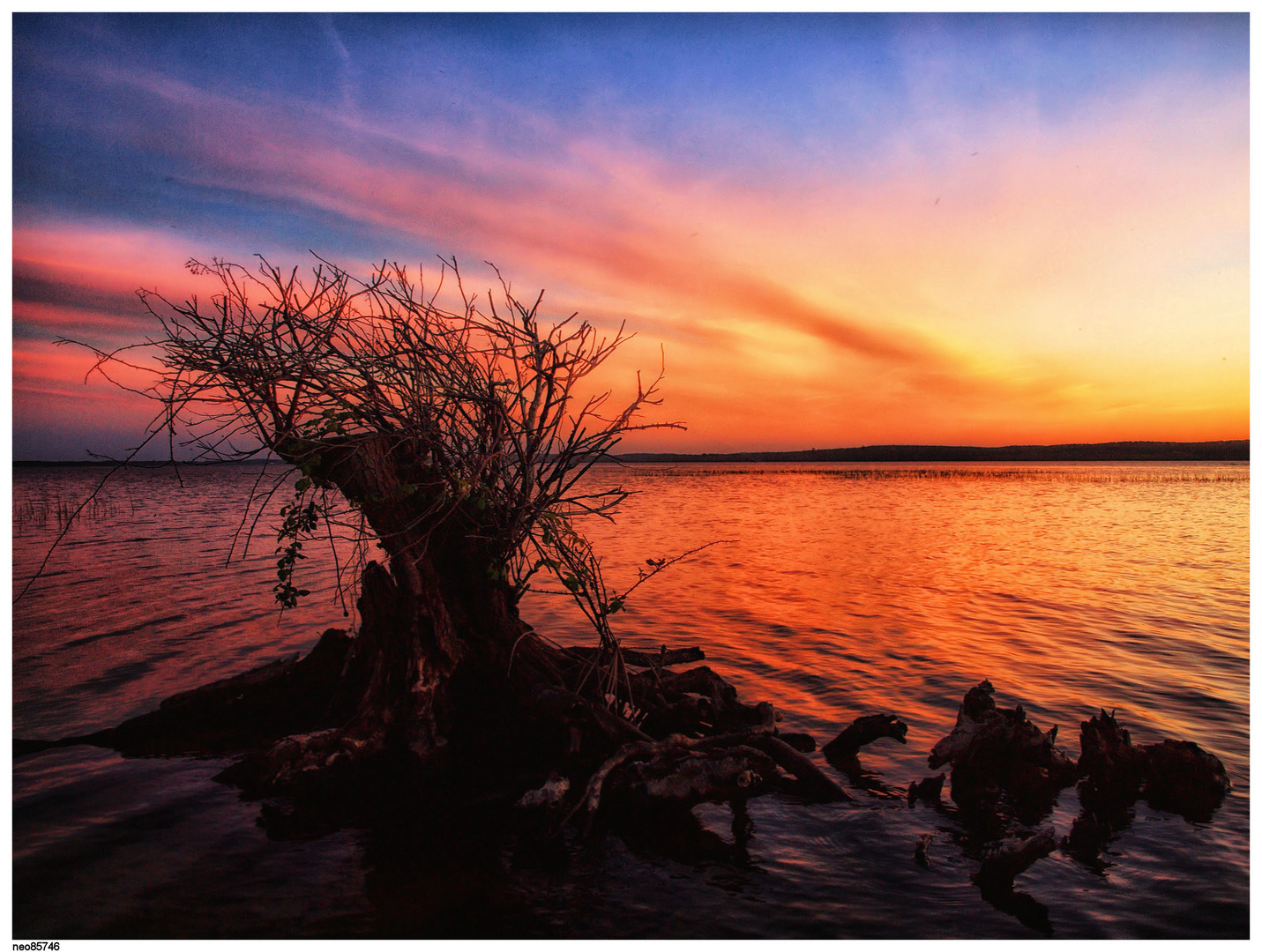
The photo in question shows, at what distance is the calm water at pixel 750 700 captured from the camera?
15.4 feet

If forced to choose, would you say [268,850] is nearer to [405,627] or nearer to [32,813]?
[405,627]

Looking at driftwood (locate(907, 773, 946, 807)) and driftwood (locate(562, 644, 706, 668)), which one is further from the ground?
driftwood (locate(562, 644, 706, 668))

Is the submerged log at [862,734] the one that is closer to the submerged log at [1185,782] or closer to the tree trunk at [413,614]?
the submerged log at [1185,782]

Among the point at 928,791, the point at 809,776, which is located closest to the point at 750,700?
Answer: the point at 809,776

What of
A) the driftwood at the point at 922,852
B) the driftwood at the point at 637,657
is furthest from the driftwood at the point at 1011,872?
the driftwood at the point at 637,657

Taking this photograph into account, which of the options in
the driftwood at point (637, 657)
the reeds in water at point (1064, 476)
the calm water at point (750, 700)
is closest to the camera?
the calm water at point (750, 700)

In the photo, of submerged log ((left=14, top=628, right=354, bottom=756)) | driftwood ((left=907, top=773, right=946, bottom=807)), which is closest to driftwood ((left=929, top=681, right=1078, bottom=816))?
driftwood ((left=907, top=773, right=946, bottom=807))

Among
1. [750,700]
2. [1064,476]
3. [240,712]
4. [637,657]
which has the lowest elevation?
[750,700]

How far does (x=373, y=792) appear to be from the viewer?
19.6 ft

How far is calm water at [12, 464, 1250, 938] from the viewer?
4703mm

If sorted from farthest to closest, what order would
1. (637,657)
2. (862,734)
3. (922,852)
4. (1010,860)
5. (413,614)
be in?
1. (637,657)
2. (862,734)
3. (413,614)
4. (922,852)
5. (1010,860)

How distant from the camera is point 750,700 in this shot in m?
8.89

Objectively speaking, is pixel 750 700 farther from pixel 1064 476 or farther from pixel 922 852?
pixel 1064 476

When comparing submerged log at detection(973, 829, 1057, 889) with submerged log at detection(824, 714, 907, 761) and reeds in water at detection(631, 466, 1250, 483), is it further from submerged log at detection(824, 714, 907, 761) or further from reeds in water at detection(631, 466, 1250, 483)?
reeds in water at detection(631, 466, 1250, 483)
